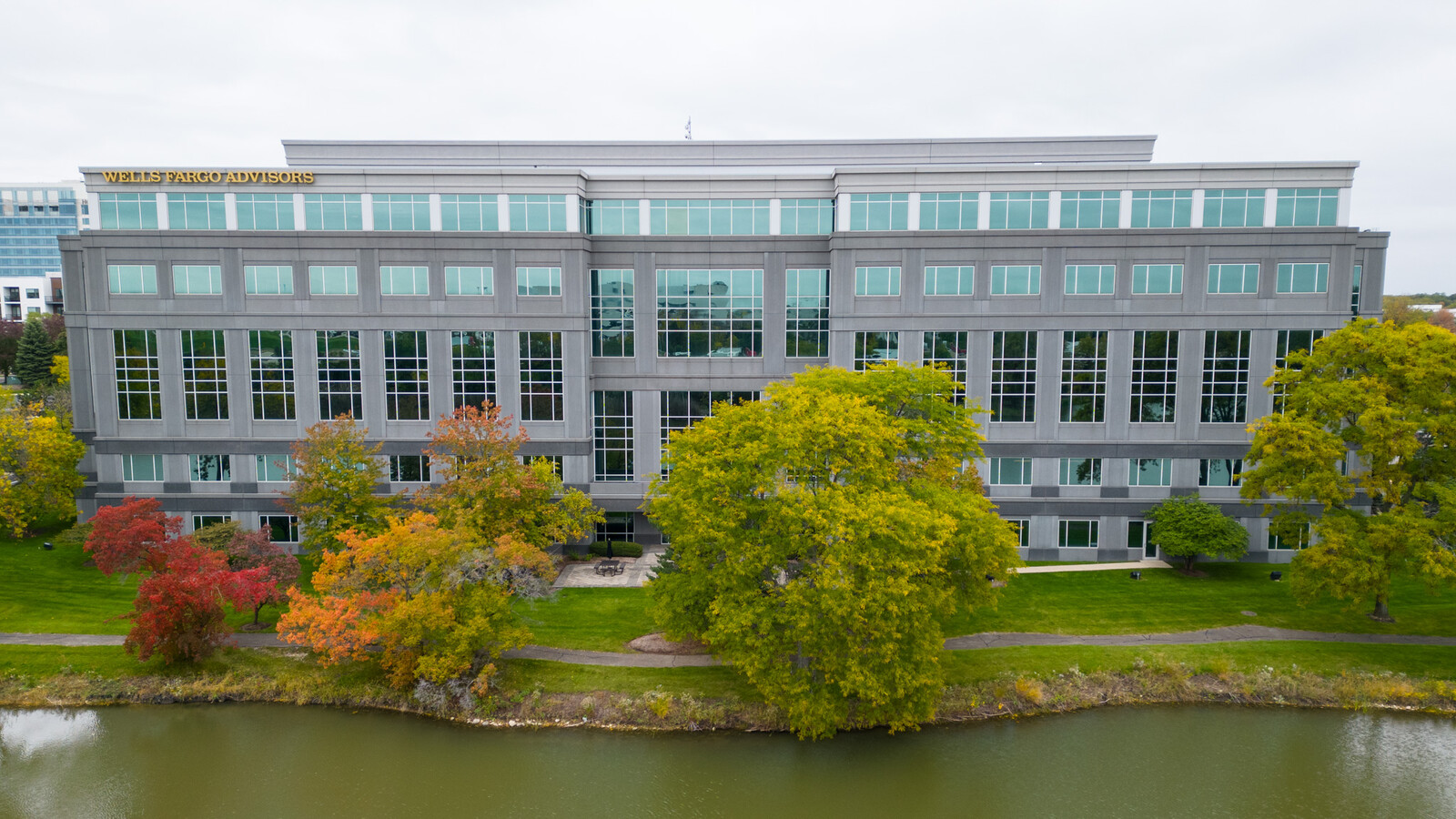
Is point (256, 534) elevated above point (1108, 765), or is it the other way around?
point (256, 534)

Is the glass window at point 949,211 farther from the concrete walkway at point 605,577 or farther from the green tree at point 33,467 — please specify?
the green tree at point 33,467

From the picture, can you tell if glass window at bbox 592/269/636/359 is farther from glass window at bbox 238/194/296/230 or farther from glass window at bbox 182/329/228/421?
glass window at bbox 182/329/228/421

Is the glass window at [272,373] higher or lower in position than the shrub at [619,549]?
higher

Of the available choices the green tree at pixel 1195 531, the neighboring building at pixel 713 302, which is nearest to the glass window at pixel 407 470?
the neighboring building at pixel 713 302

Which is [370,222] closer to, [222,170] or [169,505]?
[222,170]

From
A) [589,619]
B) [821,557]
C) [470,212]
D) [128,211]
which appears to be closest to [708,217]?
[470,212]

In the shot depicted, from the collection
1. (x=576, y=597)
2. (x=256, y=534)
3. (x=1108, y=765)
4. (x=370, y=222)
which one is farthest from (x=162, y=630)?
(x=1108, y=765)

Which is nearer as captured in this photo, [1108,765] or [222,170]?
[1108,765]
